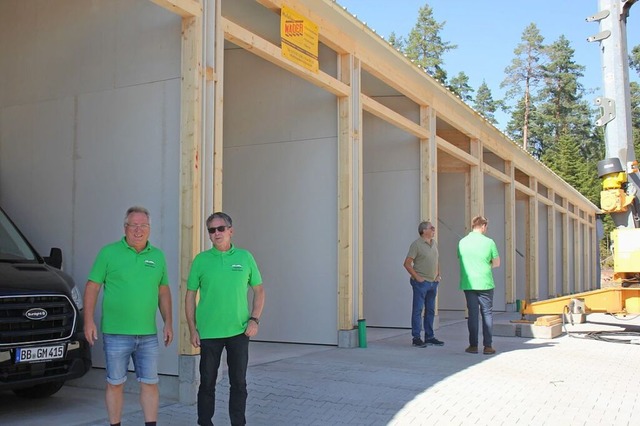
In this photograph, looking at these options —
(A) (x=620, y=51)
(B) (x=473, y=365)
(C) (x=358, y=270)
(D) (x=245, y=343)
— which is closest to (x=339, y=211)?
(C) (x=358, y=270)

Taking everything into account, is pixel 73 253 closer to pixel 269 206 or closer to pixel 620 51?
pixel 269 206

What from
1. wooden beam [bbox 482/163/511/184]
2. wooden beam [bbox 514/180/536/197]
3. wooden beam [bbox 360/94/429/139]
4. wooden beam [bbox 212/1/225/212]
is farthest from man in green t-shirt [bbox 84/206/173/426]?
wooden beam [bbox 514/180/536/197]

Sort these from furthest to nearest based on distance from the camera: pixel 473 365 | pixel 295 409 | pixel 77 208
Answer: pixel 473 365, pixel 77 208, pixel 295 409

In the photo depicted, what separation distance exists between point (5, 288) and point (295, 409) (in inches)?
98.1

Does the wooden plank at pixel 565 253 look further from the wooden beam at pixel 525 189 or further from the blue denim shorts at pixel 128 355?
the blue denim shorts at pixel 128 355

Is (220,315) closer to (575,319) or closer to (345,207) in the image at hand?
(345,207)

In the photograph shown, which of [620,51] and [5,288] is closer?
[5,288]

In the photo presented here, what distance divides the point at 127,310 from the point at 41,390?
2168 millimetres

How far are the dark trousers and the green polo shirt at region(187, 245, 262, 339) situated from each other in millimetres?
71

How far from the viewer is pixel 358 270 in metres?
9.34

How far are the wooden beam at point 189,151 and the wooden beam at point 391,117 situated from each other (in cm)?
397

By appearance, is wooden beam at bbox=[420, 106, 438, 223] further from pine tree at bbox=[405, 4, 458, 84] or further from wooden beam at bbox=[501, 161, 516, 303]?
pine tree at bbox=[405, 4, 458, 84]

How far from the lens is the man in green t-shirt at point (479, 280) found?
8547 mm

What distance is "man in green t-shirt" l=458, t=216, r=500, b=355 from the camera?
855 cm
